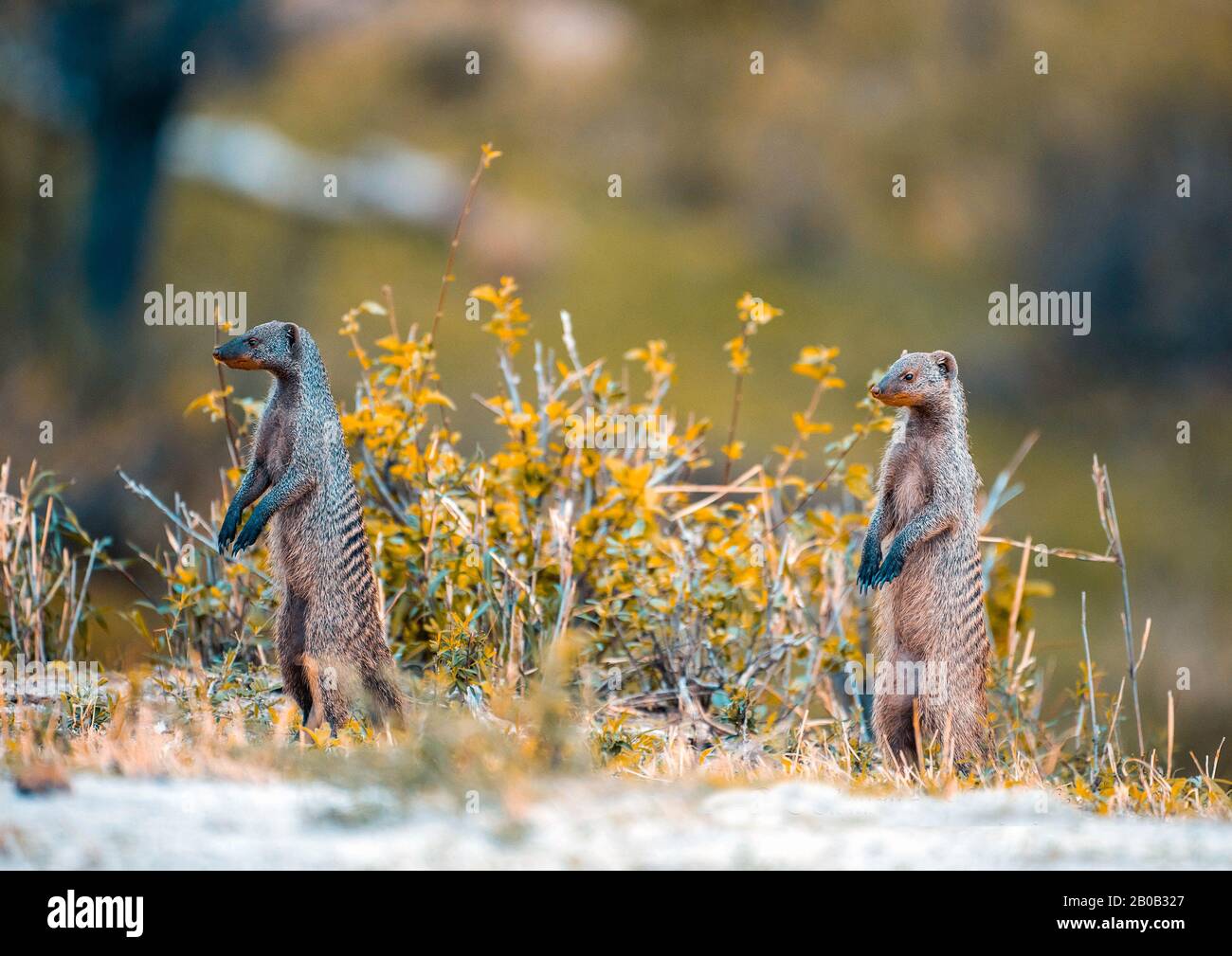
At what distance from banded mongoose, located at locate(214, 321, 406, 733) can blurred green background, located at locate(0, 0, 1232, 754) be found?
554 cm

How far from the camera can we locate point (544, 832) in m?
3.48

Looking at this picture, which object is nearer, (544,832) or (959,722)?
(544,832)

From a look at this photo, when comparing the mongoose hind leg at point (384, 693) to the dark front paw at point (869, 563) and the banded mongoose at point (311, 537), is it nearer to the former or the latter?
the banded mongoose at point (311, 537)

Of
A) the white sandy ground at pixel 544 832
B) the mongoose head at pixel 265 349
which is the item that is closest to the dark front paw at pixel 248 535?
the mongoose head at pixel 265 349

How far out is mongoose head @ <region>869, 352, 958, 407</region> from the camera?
16.1 feet

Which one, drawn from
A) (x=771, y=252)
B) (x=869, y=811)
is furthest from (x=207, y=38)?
(x=869, y=811)

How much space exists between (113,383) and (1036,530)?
7.67 m

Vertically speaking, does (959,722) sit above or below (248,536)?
below

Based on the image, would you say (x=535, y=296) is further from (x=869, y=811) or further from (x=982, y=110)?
(x=869, y=811)

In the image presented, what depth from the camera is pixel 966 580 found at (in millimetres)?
5105
